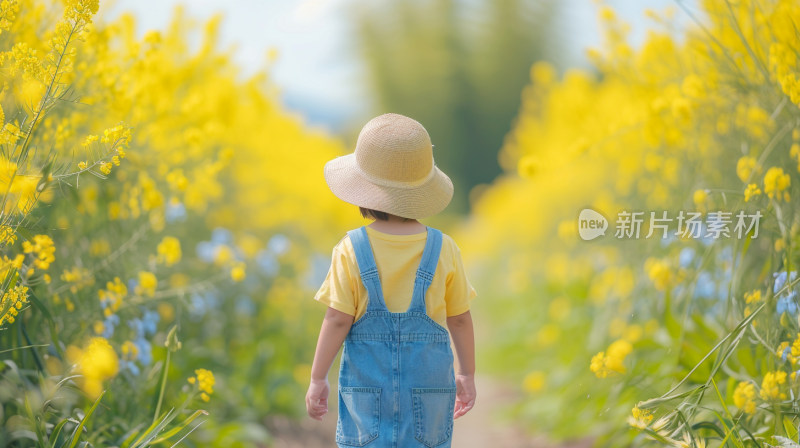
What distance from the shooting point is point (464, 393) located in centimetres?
172

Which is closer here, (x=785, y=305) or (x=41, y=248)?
(x=41, y=248)

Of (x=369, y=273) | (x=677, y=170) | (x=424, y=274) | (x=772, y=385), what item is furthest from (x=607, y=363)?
(x=677, y=170)

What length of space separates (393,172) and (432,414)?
555mm

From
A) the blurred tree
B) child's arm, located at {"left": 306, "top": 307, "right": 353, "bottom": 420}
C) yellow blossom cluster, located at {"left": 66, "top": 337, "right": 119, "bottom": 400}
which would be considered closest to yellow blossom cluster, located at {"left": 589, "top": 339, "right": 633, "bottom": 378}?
child's arm, located at {"left": 306, "top": 307, "right": 353, "bottom": 420}

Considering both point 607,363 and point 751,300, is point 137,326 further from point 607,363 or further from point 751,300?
point 751,300

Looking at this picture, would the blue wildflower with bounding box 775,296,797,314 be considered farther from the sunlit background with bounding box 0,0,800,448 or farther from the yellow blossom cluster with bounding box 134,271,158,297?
the yellow blossom cluster with bounding box 134,271,158,297

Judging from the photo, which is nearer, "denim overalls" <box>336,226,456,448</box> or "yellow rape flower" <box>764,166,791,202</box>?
"denim overalls" <box>336,226,456,448</box>

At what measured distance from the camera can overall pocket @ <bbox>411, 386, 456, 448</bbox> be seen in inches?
62.7

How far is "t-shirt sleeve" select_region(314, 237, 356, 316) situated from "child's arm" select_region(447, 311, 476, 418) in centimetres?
27

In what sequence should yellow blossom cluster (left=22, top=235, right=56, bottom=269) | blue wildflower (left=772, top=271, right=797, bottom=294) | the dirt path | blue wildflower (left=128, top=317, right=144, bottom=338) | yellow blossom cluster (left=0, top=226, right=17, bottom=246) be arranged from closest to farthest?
yellow blossom cluster (left=0, top=226, right=17, bottom=246) < yellow blossom cluster (left=22, top=235, right=56, bottom=269) < blue wildflower (left=772, top=271, right=797, bottom=294) < blue wildflower (left=128, top=317, right=144, bottom=338) < the dirt path

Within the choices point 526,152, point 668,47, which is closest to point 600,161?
point 668,47

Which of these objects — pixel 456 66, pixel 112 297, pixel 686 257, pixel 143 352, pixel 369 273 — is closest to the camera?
pixel 369 273

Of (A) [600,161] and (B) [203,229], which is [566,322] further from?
(B) [203,229]

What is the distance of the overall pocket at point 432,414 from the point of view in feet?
5.22
